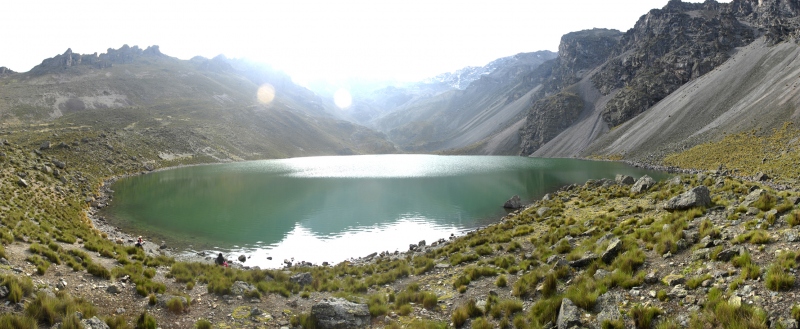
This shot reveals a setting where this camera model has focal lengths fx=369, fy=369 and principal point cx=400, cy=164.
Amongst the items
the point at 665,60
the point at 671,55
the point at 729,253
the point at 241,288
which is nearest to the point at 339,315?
the point at 241,288

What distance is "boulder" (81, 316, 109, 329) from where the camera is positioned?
1002 centimetres

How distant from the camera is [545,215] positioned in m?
30.5

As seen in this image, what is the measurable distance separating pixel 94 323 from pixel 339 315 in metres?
6.94

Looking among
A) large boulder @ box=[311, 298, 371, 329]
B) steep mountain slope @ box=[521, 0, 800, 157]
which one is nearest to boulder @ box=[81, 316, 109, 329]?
large boulder @ box=[311, 298, 371, 329]

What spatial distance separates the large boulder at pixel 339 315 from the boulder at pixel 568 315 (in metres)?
6.33

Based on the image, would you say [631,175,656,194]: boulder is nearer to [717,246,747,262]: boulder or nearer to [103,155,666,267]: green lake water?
[103,155,666,267]: green lake water

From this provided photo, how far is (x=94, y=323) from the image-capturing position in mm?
10281

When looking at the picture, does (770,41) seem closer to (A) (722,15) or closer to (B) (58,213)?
(A) (722,15)

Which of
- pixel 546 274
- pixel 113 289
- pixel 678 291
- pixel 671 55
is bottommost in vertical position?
pixel 546 274

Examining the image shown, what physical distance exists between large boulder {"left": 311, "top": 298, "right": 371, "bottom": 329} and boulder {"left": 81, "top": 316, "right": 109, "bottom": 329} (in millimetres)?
5951

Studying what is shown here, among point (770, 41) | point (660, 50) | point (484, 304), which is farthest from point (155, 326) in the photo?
point (660, 50)

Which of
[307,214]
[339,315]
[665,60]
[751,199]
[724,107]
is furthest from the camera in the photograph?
[665,60]

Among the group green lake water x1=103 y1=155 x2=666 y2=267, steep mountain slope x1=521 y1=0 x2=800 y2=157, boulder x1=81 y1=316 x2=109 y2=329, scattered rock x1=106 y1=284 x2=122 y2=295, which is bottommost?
green lake water x1=103 y1=155 x2=666 y2=267

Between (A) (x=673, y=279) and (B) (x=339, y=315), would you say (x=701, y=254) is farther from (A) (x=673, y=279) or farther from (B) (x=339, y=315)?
(B) (x=339, y=315)
